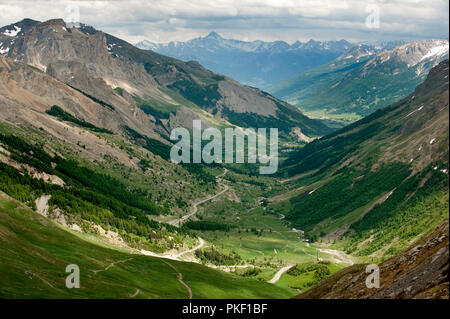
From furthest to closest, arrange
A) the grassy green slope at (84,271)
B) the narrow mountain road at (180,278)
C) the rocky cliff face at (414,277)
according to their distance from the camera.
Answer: the narrow mountain road at (180,278), the grassy green slope at (84,271), the rocky cliff face at (414,277)

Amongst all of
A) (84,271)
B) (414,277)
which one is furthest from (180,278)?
(414,277)

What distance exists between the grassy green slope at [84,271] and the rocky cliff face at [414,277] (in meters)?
51.3

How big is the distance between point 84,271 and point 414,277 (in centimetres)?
8635

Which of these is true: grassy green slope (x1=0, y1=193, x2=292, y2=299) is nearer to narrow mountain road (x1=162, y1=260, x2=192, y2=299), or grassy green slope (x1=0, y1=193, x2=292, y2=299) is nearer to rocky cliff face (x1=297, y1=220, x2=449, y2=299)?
narrow mountain road (x1=162, y1=260, x2=192, y2=299)

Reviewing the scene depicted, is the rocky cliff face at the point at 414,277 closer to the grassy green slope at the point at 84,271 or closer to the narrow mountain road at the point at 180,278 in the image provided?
the narrow mountain road at the point at 180,278

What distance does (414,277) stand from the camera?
69.9 meters

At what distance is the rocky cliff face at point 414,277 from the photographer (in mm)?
64688

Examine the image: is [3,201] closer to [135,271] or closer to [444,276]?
[135,271]

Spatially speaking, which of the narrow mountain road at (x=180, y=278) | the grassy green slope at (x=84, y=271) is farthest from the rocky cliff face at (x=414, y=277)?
the grassy green slope at (x=84, y=271)

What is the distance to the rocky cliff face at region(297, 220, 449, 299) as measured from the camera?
64.7 m

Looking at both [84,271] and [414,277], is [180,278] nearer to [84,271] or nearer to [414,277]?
[84,271]

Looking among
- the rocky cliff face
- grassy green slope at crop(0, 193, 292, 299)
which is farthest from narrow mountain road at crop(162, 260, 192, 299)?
the rocky cliff face

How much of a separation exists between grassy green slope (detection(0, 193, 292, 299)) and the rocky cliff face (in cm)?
5135
